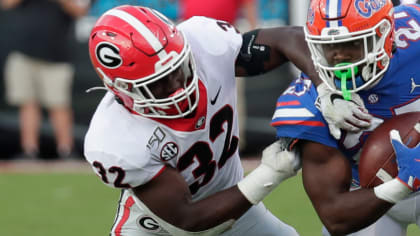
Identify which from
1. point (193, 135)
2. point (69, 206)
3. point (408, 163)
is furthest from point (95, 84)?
point (408, 163)

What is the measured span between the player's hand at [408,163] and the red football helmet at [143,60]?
2.47 ft

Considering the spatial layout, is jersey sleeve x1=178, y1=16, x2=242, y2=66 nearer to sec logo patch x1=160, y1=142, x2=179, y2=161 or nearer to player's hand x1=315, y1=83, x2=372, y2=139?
sec logo patch x1=160, y1=142, x2=179, y2=161

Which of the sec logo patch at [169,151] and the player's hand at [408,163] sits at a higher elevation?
the player's hand at [408,163]

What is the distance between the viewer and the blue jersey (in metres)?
3.13

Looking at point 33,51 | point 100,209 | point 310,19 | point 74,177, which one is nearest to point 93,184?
point 74,177

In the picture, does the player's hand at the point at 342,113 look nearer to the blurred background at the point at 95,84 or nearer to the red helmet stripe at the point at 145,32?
the red helmet stripe at the point at 145,32

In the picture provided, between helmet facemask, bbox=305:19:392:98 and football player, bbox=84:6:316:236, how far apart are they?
21 cm

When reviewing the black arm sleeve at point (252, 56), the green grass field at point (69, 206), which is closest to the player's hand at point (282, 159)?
the black arm sleeve at point (252, 56)

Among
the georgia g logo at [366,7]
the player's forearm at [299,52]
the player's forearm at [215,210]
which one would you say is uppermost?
the georgia g logo at [366,7]

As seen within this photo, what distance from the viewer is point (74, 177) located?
268 inches

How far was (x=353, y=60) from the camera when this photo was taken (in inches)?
120

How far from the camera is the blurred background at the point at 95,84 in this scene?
7.34 m

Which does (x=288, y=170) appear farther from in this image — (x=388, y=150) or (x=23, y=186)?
(x=23, y=186)

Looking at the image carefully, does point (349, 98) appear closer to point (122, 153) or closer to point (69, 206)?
point (122, 153)
